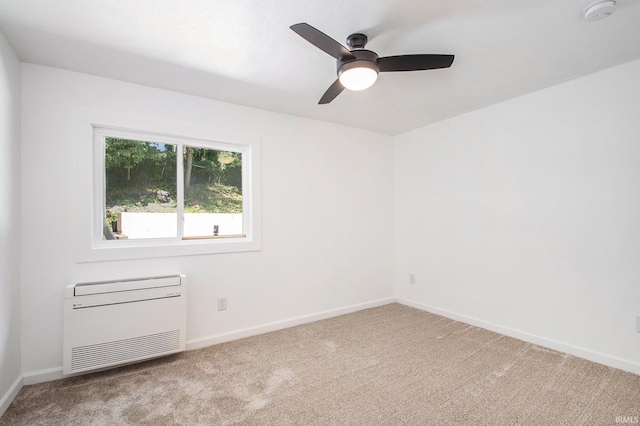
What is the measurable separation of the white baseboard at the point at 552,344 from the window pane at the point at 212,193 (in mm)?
2572

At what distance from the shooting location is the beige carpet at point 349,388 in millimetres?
1751

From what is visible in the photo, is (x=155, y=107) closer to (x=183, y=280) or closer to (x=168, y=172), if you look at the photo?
(x=168, y=172)

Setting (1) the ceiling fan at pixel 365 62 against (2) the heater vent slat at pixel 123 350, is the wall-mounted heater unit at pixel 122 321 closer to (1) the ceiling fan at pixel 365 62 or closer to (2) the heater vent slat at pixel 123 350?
(2) the heater vent slat at pixel 123 350

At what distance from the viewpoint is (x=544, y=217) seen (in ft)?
8.80

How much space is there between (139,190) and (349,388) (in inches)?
92.6

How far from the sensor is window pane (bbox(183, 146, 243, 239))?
288 centimetres

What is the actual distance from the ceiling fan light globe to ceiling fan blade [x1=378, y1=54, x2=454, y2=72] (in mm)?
90

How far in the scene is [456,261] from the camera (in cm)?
339

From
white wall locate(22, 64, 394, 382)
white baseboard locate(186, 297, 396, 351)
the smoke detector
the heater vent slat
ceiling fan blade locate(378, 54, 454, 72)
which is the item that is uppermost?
the smoke detector

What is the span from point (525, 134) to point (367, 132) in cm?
174

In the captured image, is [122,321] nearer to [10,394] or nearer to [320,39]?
[10,394]

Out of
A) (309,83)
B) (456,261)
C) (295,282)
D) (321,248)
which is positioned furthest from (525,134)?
(295,282)

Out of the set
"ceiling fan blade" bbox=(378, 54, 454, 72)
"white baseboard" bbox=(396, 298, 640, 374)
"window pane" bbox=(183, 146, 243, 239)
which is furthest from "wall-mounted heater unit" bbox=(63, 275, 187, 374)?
"white baseboard" bbox=(396, 298, 640, 374)

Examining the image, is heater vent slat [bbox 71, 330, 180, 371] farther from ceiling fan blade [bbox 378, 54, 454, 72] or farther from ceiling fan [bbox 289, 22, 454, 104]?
ceiling fan blade [bbox 378, 54, 454, 72]
